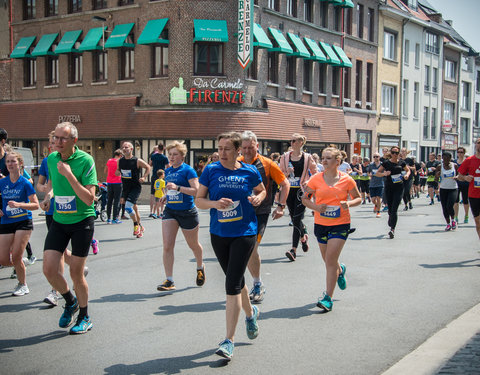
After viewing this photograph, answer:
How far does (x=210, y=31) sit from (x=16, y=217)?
19.5m

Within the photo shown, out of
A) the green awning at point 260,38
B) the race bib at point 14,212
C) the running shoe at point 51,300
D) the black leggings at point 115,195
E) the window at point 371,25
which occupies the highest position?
the window at point 371,25

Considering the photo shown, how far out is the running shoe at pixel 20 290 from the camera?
22.2 ft

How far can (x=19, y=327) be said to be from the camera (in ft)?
18.0

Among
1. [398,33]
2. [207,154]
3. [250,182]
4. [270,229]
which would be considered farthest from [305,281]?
[398,33]

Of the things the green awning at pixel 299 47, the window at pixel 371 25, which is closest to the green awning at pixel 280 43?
the green awning at pixel 299 47

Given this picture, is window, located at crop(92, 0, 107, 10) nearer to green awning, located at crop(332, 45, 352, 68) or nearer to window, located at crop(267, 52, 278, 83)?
window, located at crop(267, 52, 278, 83)

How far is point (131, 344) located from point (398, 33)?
1537 inches

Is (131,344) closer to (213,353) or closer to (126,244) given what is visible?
(213,353)


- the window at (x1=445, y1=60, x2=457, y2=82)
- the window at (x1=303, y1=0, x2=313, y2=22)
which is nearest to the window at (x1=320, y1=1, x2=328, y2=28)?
the window at (x1=303, y1=0, x2=313, y2=22)

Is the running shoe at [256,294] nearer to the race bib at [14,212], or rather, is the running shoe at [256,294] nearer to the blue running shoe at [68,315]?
the blue running shoe at [68,315]

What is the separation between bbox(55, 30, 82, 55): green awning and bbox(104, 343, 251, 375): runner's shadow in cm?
2557

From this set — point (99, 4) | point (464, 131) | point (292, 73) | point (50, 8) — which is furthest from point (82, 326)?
point (464, 131)

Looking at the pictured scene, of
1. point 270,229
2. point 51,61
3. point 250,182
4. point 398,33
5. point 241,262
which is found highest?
point 398,33

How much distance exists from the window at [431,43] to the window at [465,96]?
27.4ft
